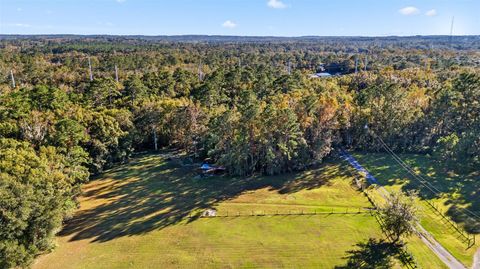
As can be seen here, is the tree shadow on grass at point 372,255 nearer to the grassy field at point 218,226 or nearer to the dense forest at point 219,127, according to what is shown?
the grassy field at point 218,226

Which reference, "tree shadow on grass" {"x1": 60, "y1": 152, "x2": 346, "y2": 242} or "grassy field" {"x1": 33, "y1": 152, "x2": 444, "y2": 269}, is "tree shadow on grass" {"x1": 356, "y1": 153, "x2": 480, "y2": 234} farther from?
"grassy field" {"x1": 33, "y1": 152, "x2": 444, "y2": 269}

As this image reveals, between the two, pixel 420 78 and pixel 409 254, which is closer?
pixel 409 254

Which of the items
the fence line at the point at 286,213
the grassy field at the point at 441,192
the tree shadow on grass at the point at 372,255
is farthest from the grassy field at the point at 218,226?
the grassy field at the point at 441,192

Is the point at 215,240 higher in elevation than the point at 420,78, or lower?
lower

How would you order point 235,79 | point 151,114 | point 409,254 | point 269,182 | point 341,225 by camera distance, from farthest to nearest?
point 235,79
point 151,114
point 269,182
point 341,225
point 409,254

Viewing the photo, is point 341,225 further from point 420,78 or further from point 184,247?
point 420,78

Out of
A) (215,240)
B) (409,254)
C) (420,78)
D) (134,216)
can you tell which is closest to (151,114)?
(134,216)
